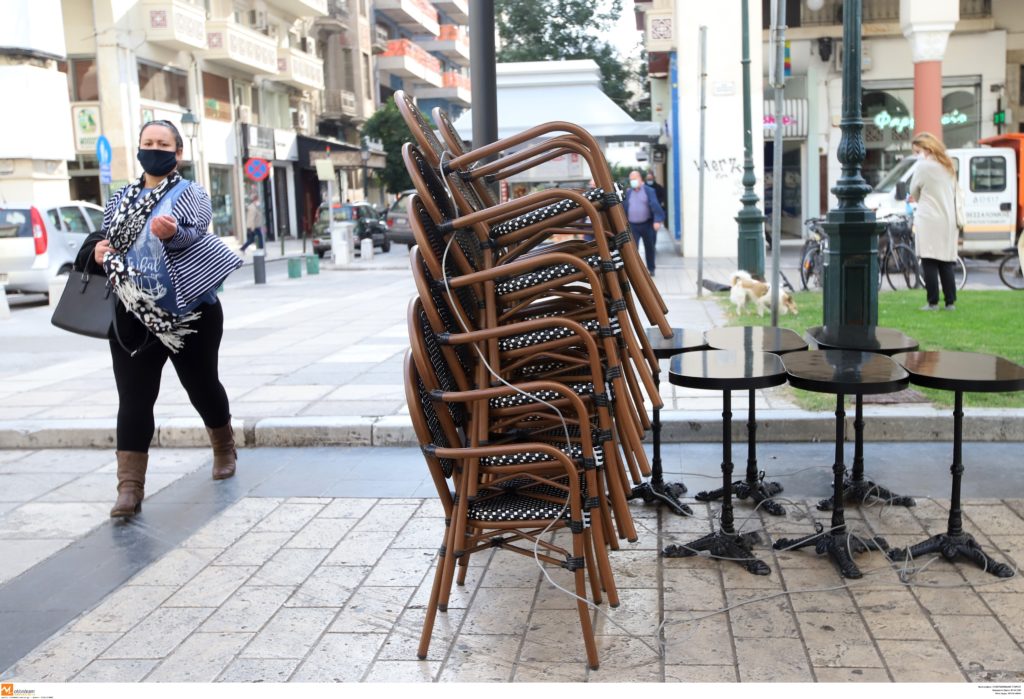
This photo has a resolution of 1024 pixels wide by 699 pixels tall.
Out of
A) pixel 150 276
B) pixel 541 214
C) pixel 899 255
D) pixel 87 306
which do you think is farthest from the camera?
pixel 899 255

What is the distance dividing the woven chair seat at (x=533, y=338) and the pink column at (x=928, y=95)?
21.0 metres

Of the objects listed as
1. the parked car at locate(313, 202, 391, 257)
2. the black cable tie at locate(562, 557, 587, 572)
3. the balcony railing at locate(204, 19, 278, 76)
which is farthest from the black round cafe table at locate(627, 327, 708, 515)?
the balcony railing at locate(204, 19, 278, 76)

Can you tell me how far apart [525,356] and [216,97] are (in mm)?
36782

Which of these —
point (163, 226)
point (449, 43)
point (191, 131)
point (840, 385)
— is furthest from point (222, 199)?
point (840, 385)

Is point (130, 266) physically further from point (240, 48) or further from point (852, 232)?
point (240, 48)

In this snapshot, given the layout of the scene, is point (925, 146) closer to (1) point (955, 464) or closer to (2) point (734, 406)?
(2) point (734, 406)

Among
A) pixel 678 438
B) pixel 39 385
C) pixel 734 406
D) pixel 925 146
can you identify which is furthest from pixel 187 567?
pixel 925 146

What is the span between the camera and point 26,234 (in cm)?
1661

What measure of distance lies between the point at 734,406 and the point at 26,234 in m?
13.6

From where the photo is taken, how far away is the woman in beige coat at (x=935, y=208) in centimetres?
1102

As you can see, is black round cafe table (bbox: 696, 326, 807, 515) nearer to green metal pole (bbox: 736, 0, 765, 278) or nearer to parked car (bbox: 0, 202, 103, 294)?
green metal pole (bbox: 736, 0, 765, 278)

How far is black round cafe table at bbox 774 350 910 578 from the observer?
3920 mm

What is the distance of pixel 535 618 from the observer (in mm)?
3752

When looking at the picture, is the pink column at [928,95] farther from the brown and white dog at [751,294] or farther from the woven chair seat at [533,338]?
the woven chair seat at [533,338]
